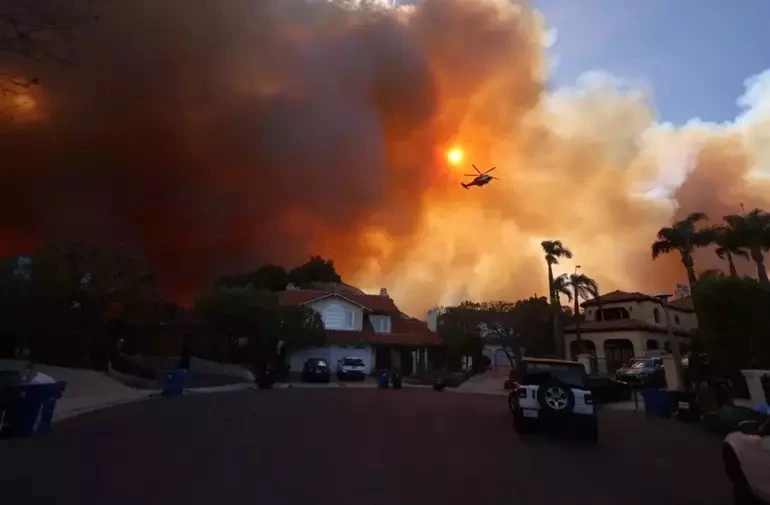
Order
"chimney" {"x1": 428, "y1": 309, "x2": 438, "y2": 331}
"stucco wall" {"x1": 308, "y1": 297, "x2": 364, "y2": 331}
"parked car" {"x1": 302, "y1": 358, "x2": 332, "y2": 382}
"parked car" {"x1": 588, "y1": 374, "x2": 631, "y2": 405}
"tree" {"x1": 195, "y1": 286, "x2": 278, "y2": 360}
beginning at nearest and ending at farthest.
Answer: "parked car" {"x1": 588, "y1": 374, "x2": 631, "y2": 405} → "parked car" {"x1": 302, "y1": 358, "x2": 332, "y2": 382} → "tree" {"x1": 195, "y1": 286, "x2": 278, "y2": 360} → "stucco wall" {"x1": 308, "y1": 297, "x2": 364, "y2": 331} → "chimney" {"x1": 428, "y1": 309, "x2": 438, "y2": 331}

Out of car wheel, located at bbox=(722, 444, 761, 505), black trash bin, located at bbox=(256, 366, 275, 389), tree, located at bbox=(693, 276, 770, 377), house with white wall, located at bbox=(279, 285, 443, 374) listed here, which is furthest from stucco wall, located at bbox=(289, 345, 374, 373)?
car wheel, located at bbox=(722, 444, 761, 505)

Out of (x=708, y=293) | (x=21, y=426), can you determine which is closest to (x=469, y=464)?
(x=21, y=426)

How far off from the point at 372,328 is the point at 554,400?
121 ft

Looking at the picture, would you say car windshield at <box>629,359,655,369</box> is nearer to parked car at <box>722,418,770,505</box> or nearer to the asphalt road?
the asphalt road

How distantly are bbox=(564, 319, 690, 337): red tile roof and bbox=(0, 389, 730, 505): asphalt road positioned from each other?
31.7 metres

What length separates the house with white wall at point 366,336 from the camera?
43.9 meters

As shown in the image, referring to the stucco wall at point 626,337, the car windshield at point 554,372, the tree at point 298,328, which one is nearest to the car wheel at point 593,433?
the car windshield at point 554,372

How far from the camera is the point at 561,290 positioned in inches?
1729

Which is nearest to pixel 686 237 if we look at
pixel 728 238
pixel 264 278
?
pixel 728 238

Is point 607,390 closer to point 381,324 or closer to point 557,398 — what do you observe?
point 557,398

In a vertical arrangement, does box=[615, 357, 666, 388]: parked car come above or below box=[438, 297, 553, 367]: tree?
below

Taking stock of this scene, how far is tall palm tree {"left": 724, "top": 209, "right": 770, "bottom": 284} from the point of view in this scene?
3297 centimetres

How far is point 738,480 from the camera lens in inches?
205

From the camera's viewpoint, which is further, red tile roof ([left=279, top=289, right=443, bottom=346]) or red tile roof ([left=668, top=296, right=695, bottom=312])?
red tile roof ([left=668, top=296, right=695, bottom=312])
